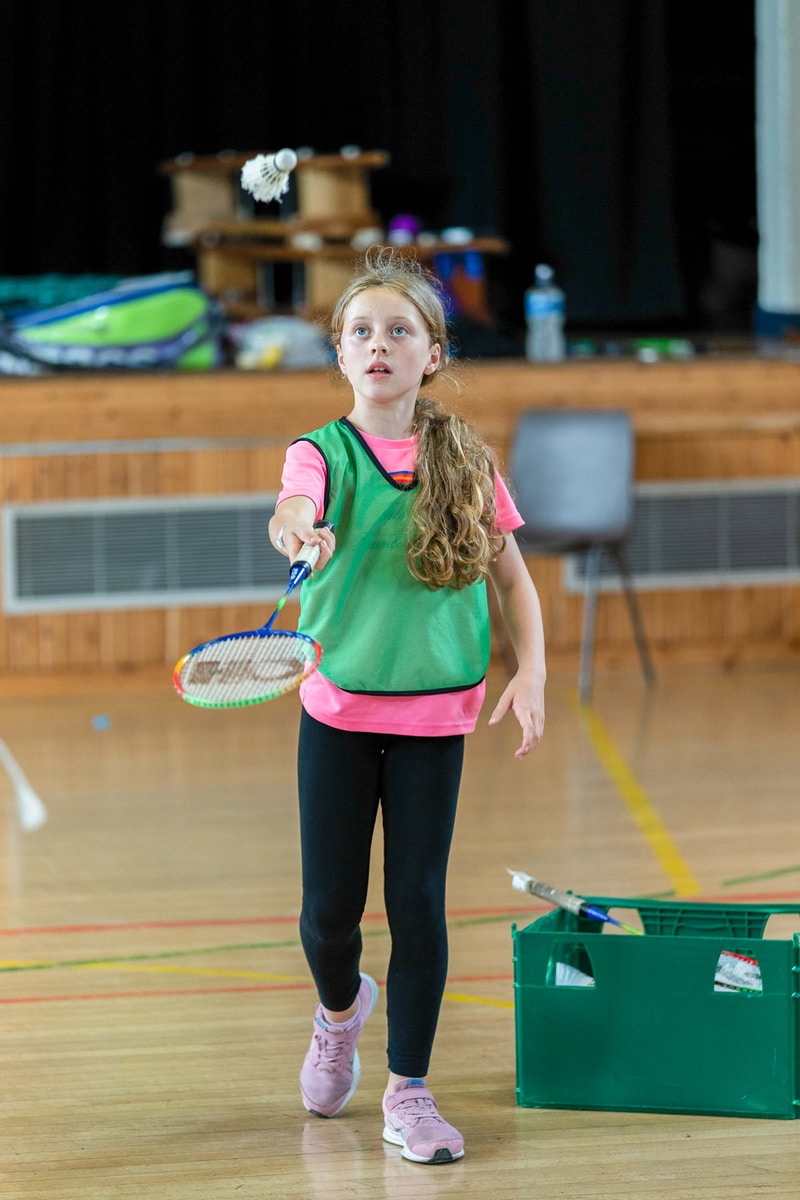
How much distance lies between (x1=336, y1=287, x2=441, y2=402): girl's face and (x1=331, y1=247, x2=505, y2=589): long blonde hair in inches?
0.9

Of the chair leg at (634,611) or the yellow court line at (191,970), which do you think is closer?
the yellow court line at (191,970)

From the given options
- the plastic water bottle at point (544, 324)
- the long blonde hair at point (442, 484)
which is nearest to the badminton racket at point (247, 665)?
the long blonde hair at point (442, 484)

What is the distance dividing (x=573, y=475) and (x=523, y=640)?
354 cm

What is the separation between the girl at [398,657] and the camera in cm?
216

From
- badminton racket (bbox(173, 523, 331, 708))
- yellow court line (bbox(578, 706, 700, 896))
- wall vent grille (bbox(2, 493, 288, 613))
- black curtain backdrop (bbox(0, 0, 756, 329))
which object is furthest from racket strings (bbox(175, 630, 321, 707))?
black curtain backdrop (bbox(0, 0, 756, 329))

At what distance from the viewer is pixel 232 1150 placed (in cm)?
225

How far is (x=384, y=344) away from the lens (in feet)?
7.08

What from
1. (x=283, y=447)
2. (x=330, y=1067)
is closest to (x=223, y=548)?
(x=283, y=447)

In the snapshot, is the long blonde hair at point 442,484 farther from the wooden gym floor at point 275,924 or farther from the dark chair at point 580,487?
the dark chair at point 580,487

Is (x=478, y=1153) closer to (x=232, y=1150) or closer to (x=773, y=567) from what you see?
(x=232, y=1150)

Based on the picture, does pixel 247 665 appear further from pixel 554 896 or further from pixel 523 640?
pixel 554 896

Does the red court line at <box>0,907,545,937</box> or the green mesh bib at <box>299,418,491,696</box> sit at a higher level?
the green mesh bib at <box>299,418,491,696</box>

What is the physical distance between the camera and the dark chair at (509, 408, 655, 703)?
5.63 metres

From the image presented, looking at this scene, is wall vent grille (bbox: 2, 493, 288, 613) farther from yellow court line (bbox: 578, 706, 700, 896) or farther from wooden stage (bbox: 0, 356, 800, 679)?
yellow court line (bbox: 578, 706, 700, 896)
